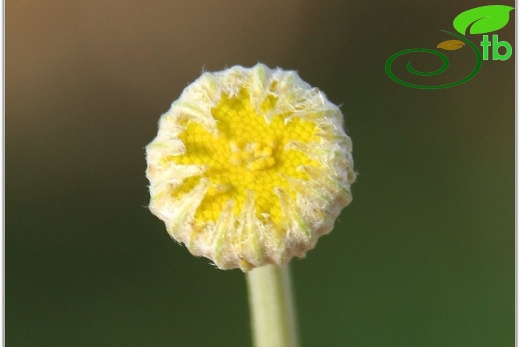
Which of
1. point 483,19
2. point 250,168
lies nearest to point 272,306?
point 250,168

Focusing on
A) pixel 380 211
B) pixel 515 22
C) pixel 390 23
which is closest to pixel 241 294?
pixel 380 211

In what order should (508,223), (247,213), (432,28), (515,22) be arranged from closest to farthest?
(247,213)
(515,22)
(432,28)
(508,223)

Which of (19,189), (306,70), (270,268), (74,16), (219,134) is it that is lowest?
(270,268)

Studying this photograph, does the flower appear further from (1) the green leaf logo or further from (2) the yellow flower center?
(1) the green leaf logo

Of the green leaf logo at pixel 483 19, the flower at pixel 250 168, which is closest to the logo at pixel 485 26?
the green leaf logo at pixel 483 19

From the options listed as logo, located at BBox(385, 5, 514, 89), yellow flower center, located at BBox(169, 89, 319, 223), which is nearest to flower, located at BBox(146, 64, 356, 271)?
yellow flower center, located at BBox(169, 89, 319, 223)

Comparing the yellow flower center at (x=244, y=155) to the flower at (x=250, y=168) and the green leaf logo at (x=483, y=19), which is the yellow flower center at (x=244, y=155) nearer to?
the flower at (x=250, y=168)

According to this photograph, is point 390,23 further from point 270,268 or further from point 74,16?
point 270,268
